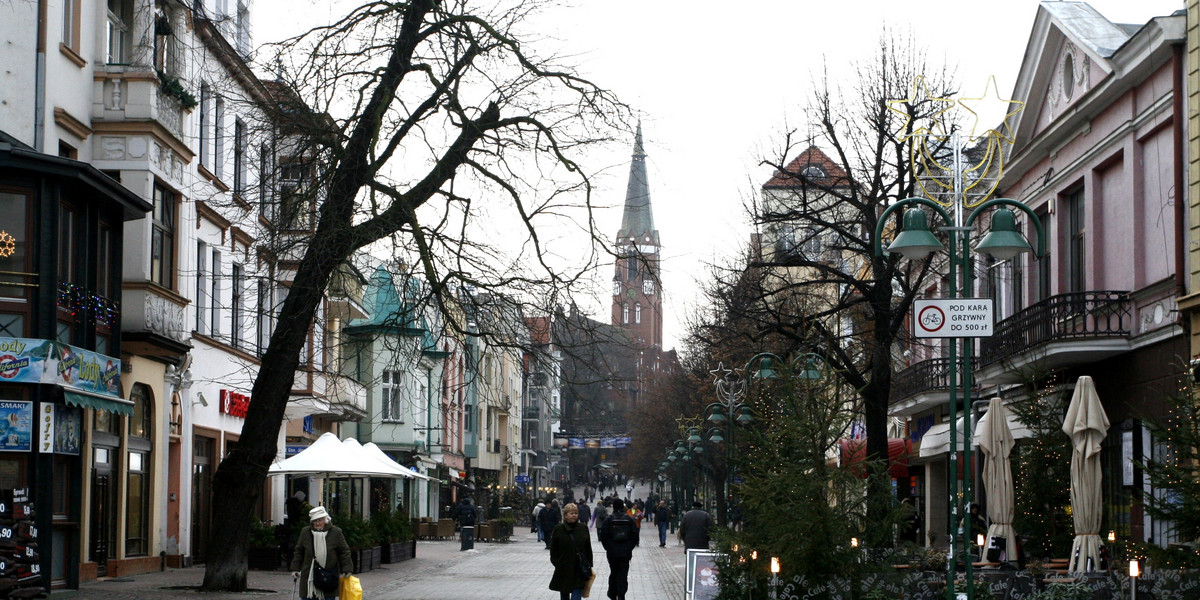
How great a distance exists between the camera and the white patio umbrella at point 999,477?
73.0 feet

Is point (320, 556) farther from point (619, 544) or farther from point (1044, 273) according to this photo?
point (1044, 273)

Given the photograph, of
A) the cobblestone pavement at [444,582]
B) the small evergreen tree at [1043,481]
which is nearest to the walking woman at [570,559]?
the cobblestone pavement at [444,582]

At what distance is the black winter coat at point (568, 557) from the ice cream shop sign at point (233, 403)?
1659 centimetres

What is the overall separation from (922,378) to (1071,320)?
12.0 meters

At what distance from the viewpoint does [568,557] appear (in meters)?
17.4

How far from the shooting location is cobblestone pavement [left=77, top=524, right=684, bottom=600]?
2169 cm

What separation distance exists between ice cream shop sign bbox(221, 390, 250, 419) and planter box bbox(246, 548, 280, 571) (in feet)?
14.2

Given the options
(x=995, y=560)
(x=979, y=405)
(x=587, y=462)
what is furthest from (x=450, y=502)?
(x=587, y=462)

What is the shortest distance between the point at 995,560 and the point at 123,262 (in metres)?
15.1

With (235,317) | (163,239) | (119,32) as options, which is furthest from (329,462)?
(119,32)

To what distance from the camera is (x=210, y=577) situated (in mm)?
20750

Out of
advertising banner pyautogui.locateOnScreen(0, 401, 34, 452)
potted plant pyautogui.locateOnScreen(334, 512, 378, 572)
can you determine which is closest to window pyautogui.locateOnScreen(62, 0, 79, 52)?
advertising banner pyautogui.locateOnScreen(0, 401, 34, 452)

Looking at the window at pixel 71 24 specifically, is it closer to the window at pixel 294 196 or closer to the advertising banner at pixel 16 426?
the window at pixel 294 196

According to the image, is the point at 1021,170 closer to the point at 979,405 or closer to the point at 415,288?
the point at 979,405
